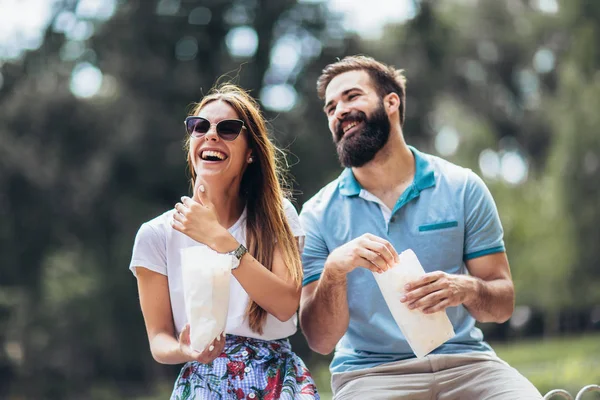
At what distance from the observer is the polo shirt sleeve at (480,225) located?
3061 mm

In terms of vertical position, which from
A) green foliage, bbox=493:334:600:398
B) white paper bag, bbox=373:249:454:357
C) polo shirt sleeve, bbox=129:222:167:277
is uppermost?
polo shirt sleeve, bbox=129:222:167:277

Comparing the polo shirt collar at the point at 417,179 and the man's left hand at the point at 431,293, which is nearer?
the man's left hand at the point at 431,293

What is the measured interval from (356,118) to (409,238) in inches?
22.6

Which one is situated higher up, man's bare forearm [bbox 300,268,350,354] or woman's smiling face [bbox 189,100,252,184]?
woman's smiling face [bbox 189,100,252,184]

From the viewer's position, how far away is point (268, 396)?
2.59 meters

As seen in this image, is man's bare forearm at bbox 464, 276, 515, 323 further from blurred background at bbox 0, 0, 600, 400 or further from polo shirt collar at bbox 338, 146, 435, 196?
blurred background at bbox 0, 0, 600, 400

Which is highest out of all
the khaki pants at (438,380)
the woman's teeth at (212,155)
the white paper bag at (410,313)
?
the woman's teeth at (212,155)

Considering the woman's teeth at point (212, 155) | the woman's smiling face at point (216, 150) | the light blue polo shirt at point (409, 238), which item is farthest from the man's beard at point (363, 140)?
the woman's teeth at point (212, 155)

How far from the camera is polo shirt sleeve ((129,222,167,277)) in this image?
2660 millimetres

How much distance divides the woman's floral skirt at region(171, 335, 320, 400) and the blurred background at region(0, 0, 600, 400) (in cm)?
1026

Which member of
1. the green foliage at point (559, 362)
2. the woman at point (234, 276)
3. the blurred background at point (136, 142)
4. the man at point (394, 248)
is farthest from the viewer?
the blurred background at point (136, 142)

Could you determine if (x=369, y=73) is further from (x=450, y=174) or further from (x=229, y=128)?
(x=229, y=128)

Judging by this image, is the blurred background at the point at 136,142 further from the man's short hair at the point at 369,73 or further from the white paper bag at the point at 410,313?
the white paper bag at the point at 410,313

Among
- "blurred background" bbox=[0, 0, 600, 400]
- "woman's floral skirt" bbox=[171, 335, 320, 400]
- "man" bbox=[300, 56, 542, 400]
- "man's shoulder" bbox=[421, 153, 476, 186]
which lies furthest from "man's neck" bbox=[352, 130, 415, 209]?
"blurred background" bbox=[0, 0, 600, 400]
